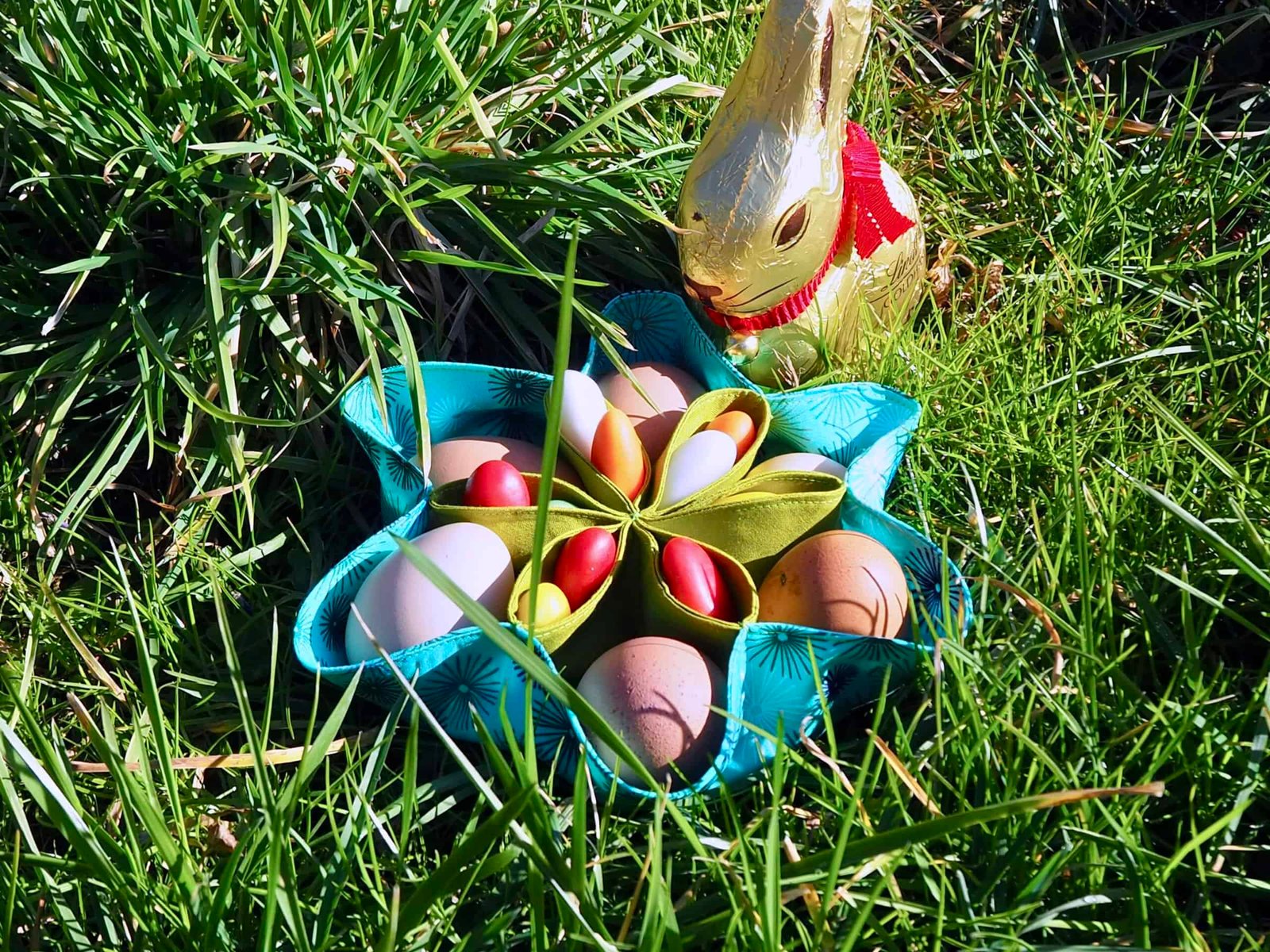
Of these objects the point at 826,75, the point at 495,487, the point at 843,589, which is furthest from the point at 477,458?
the point at 826,75

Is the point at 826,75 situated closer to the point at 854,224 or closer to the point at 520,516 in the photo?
the point at 854,224

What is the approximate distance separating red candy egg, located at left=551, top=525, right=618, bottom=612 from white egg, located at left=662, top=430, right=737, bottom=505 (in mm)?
96

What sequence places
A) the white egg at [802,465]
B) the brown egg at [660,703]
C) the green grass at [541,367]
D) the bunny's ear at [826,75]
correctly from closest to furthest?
the green grass at [541,367], the brown egg at [660,703], the bunny's ear at [826,75], the white egg at [802,465]

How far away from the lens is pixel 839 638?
41.5 inches

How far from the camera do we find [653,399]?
1.33 metres

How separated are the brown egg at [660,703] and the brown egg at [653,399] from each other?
0.28 meters

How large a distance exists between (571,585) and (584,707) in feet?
1.28

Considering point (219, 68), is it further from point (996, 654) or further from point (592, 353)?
point (996, 654)

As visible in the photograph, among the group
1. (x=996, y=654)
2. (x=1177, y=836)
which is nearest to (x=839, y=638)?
(x=996, y=654)

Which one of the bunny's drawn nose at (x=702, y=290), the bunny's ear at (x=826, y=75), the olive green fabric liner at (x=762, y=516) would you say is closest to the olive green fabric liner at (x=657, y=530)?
the olive green fabric liner at (x=762, y=516)

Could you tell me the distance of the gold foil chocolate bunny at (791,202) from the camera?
1.18 meters

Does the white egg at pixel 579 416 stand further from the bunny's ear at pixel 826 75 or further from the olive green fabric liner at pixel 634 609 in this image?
the bunny's ear at pixel 826 75

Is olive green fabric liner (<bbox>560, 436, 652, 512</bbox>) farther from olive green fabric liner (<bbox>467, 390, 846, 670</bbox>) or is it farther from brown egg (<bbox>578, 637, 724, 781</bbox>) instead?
brown egg (<bbox>578, 637, 724, 781</bbox>)

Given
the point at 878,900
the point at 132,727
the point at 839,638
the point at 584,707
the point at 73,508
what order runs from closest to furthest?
the point at 584,707
the point at 878,900
the point at 839,638
the point at 132,727
the point at 73,508
